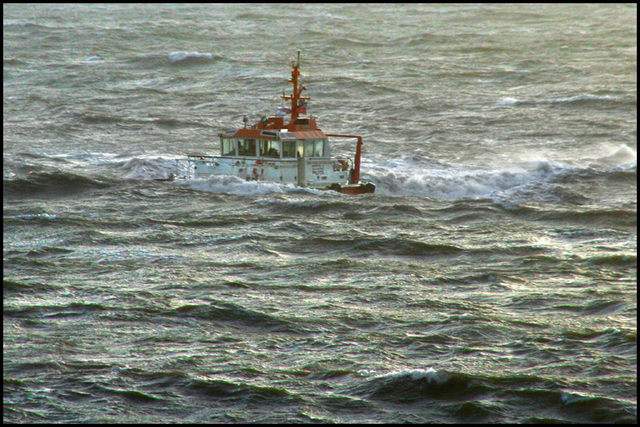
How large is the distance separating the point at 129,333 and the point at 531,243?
1153 cm

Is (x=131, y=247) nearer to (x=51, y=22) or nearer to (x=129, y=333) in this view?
(x=129, y=333)

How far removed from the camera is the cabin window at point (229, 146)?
31.3 meters

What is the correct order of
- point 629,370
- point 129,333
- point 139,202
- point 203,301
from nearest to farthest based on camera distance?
point 629,370 → point 129,333 → point 203,301 → point 139,202

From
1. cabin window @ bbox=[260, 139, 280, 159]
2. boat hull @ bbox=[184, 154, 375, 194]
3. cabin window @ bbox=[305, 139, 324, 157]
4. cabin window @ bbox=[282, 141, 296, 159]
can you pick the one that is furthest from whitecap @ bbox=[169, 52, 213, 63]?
cabin window @ bbox=[282, 141, 296, 159]

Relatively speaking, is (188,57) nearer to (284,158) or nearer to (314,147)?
(314,147)

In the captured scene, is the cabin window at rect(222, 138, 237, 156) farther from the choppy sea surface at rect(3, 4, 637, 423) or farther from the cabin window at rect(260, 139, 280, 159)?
the choppy sea surface at rect(3, 4, 637, 423)

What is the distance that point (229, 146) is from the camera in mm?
31391

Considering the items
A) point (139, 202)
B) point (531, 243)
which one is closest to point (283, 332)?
point (531, 243)

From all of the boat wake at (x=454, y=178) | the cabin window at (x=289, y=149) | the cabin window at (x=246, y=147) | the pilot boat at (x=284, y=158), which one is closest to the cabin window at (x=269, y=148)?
the pilot boat at (x=284, y=158)

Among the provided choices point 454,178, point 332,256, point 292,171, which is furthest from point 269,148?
point 332,256

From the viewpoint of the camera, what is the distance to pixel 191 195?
29.8 metres

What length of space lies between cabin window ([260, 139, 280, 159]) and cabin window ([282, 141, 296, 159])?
0.67ft

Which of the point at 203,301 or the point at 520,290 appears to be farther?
the point at 520,290

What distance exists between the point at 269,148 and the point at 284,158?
25.4 inches
